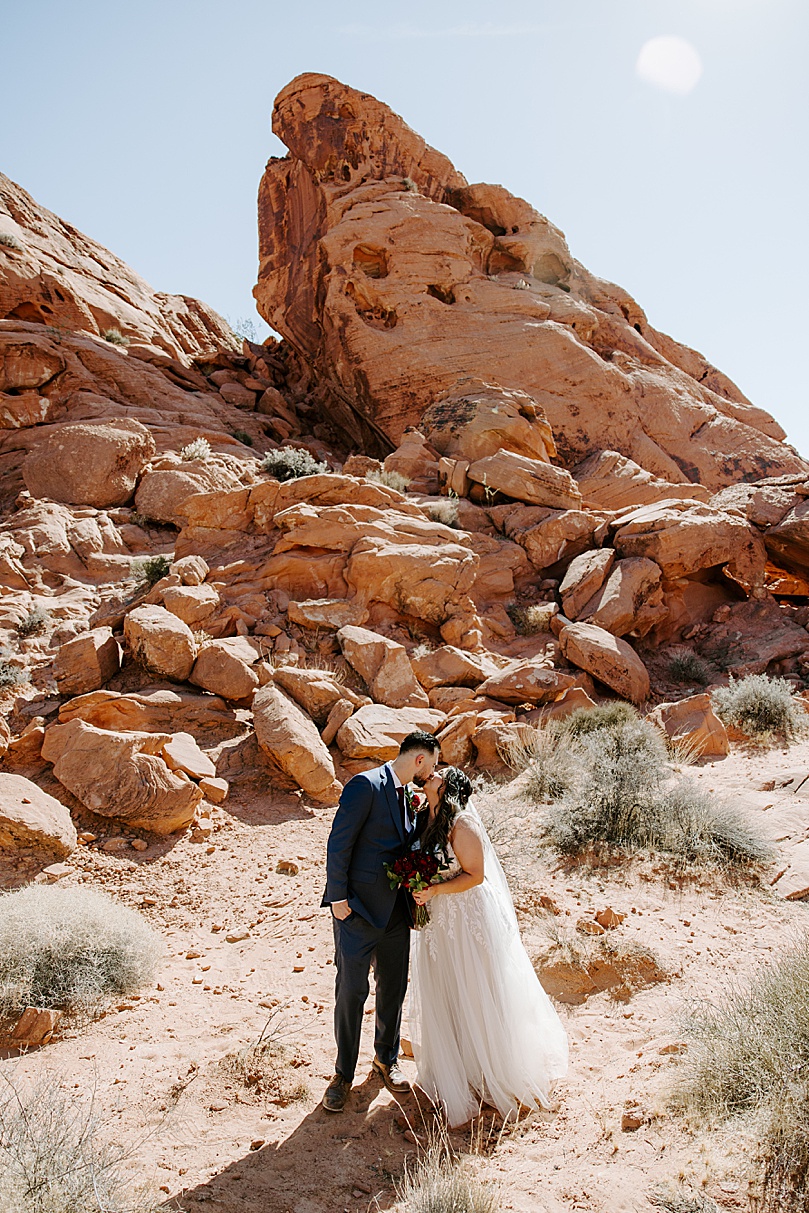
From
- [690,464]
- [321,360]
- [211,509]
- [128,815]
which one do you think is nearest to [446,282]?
[321,360]

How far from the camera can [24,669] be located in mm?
8883

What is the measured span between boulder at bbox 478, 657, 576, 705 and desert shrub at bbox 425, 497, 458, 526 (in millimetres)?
4011

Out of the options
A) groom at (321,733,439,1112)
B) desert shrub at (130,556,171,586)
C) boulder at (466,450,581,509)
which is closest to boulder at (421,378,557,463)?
boulder at (466,450,581,509)

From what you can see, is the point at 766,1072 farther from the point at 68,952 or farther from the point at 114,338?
the point at 114,338

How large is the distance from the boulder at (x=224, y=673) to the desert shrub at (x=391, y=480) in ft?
20.6

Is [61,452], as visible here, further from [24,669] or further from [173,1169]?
[173,1169]

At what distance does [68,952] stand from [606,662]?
27.4 ft

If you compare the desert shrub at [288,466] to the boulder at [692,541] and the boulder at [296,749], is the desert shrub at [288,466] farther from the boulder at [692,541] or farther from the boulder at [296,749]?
the boulder at [296,749]

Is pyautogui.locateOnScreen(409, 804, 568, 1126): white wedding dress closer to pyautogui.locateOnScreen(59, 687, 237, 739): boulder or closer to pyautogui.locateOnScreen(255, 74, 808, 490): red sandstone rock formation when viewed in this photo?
pyautogui.locateOnScreen(59, 687, 237, 739): boulder

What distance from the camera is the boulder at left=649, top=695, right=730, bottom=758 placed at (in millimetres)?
8742

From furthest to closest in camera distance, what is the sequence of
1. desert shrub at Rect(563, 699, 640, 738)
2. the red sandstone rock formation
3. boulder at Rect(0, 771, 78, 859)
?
the red sandstone rock formation, desert shrub at Rect(563, 699, 640, 738), boulder at Rect(0, 771, 78, 859)

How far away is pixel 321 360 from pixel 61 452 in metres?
10.5

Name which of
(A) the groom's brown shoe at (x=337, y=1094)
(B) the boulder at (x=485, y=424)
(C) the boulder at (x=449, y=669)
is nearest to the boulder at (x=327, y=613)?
(C) the boulder at (x=449, y=669)

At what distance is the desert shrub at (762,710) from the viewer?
916cm
